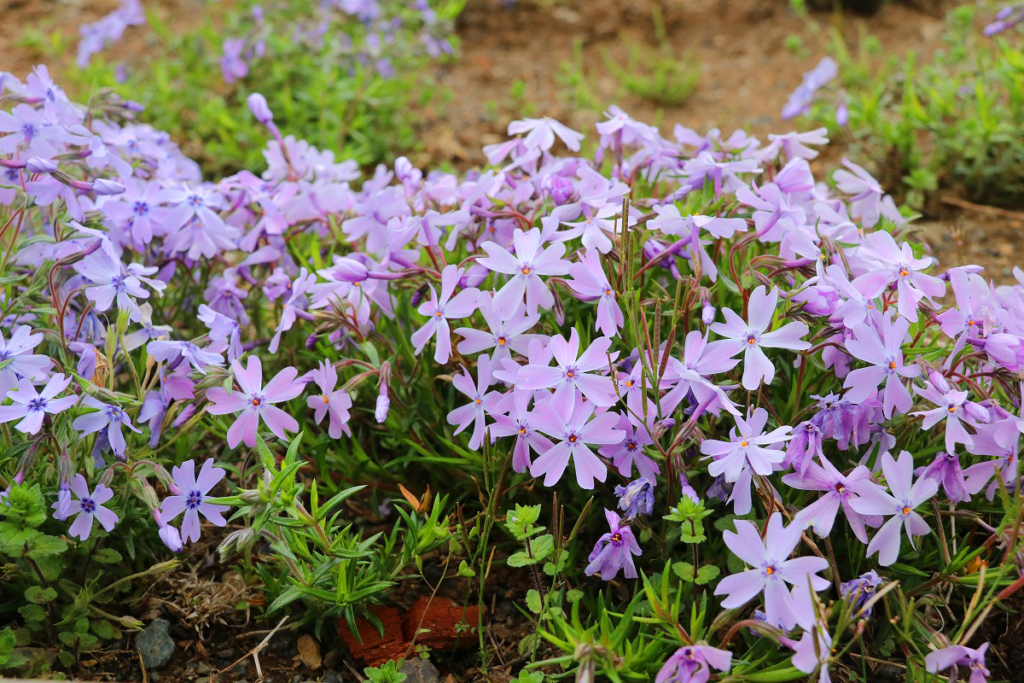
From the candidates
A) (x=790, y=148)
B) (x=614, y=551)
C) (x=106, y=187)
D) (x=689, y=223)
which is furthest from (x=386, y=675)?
(x=790, y=148)

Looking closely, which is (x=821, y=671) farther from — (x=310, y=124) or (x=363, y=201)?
(x=310, y=124)

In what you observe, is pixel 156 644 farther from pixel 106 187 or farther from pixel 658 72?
pixel 658 72

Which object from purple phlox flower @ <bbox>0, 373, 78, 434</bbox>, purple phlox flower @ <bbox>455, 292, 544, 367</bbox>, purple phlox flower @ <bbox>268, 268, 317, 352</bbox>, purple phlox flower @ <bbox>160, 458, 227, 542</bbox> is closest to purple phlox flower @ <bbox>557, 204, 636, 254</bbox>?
purple phlox flower @ <bbox>455, 292, 544, 367</bbox>

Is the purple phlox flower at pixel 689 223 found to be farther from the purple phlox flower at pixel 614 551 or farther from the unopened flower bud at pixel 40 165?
the unopened flower bud at pixel 40 165

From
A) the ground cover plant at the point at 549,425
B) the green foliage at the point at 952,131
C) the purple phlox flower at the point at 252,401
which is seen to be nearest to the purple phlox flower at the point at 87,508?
the ground cover plant at the point at 549,425

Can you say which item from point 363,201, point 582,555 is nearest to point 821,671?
point 582,555
